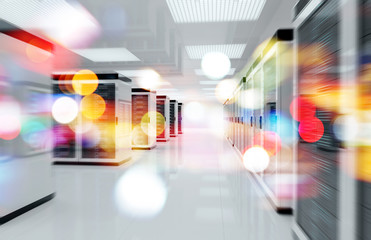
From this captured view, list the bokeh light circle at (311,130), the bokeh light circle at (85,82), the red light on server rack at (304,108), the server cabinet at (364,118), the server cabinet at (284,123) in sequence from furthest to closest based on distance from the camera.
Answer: the bokeh light circle at (85,82)
the server cabinet at (284,123)
the red light on server rack at (304,108)
the bokeh light circle at (311,130)
the server cabinet at (364,118)

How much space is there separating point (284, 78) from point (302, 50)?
27.1 inches

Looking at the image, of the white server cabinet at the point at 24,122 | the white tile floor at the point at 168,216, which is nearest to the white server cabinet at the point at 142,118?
the white tile floor at the point at 168,216

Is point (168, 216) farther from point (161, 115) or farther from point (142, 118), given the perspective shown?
point (161, 115)

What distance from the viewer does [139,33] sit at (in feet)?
15.6

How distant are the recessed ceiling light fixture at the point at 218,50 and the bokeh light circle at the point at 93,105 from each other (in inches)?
103

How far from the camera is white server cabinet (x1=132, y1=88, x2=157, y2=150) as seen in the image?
804cm

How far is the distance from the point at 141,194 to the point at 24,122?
1.79 metres

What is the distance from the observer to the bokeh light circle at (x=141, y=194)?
2713 millimetres

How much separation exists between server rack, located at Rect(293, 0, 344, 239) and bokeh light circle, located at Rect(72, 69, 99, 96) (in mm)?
4604

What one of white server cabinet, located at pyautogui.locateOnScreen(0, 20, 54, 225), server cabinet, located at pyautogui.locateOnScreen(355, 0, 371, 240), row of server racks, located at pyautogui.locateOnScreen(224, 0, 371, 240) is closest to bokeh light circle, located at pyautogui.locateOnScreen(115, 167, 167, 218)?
white server cabinet, located at pyautogui.locateOnScreen(0, 20, 54, 225)

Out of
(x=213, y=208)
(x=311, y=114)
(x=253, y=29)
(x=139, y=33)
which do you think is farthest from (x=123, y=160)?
(x=311, y=114)

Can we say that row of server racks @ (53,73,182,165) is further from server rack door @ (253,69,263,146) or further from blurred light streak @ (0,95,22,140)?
server rack door @ (253,69,263,146)

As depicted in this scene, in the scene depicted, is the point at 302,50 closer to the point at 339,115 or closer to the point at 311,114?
the point at 311,114

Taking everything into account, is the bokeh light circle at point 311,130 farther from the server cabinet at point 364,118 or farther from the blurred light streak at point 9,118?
the blurred light streak at point 9,118
